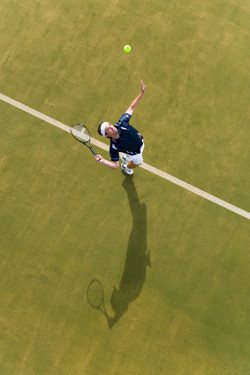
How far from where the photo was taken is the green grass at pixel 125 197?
6.61 meters

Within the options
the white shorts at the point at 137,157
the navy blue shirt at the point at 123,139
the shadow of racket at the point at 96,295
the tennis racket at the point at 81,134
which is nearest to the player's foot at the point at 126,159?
the white shorts at the point at 137,157

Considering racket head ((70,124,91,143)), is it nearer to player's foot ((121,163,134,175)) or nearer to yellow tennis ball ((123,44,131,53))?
player's foot ((121,163,134,175))

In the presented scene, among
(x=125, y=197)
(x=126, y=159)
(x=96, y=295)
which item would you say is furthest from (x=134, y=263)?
(x=126, y=159)

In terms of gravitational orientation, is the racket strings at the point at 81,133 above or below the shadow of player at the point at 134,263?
above

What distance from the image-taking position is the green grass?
661 centimetres

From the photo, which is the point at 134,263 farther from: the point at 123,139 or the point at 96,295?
the point at 123,139

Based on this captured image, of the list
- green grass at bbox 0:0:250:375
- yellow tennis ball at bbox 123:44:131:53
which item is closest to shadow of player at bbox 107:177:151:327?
green grass at bbox 0:0:250:375

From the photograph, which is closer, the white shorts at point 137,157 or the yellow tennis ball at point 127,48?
the white shorts at point 137,157

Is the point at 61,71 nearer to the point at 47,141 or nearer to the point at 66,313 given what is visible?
the point at 47,141

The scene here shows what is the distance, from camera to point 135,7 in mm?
7316

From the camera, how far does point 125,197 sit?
6914 mm

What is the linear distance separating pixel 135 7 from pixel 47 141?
4163 millimetres

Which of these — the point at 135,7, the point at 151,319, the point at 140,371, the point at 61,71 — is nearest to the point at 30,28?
the point at 61,71

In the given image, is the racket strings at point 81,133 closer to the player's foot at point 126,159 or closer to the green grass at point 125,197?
the green grass at point 125,197
